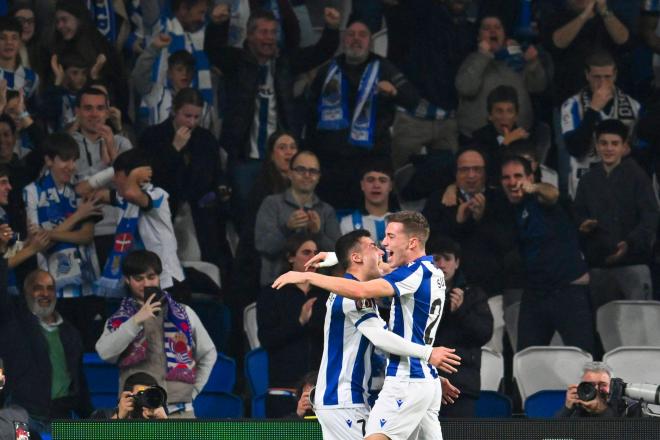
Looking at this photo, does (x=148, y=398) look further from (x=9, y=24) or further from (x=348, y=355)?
(x=9, y=24)

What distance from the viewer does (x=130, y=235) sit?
13820mm

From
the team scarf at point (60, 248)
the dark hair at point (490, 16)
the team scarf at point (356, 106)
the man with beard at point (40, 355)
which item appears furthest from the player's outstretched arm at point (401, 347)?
the dark hair at point (490, 16)

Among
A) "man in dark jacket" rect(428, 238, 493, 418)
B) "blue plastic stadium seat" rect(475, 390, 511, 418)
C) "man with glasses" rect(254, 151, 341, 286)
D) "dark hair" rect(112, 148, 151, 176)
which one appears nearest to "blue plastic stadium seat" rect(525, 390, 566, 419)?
"blue plastic stadium seat" rect(475, 390, 511, 418)

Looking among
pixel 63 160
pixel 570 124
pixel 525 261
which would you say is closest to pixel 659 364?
pixel 525 261

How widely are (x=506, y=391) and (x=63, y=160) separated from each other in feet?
13.5

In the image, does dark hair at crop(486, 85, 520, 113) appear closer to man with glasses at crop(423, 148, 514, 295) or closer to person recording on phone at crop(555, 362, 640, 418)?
man with glasses at crop(423, 148, 514, 295)

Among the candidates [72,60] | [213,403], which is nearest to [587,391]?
[213,403]

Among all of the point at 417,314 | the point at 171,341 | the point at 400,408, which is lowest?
the point at 171,341

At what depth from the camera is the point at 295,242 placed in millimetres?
13273

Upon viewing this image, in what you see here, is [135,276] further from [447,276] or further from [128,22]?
[128,22]

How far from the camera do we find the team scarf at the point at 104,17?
1592 centimetres

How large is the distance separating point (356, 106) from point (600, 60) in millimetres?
2161

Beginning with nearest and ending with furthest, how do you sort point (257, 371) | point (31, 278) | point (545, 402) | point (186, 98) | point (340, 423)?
point (340, 423) → point (545, 402) → point (31, 278) → point (257, 371) → point (186, 98)

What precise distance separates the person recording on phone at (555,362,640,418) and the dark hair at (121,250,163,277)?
3.23m
